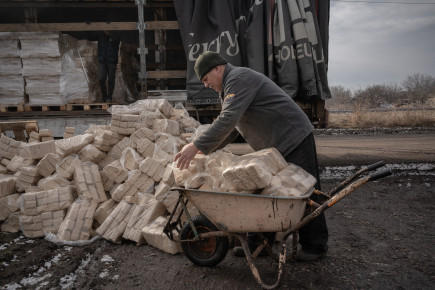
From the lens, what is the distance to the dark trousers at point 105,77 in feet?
22.6

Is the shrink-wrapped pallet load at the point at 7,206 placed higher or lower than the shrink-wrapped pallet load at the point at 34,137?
lower

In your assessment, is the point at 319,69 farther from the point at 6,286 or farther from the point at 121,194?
the point at 6,286

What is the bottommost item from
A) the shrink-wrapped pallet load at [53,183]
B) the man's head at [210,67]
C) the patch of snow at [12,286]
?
the patch of snow at [12,286]

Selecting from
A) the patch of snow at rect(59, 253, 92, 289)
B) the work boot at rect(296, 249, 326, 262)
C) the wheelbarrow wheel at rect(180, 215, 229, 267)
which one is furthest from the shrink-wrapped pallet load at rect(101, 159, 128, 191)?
the work boot at rect(296, 249, 326, 262)

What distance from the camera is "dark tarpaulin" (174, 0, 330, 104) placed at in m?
5.60

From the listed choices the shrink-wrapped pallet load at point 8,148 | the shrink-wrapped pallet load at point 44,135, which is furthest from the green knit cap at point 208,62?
the shrink-wrapped pallet load at point 8,148

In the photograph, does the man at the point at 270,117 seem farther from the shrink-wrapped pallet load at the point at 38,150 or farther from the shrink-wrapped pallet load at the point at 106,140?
the shrink-wrapped pallet load at the point at 38,150

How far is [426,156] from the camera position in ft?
23.1

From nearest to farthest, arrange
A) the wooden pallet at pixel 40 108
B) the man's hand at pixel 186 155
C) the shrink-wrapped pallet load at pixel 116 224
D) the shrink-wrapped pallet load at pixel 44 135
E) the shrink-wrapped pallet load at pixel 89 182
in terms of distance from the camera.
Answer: the man's hand at pixel 186 155, the shrink-wrapped pallet load at pixel 116 224, the shrink-wrapped pallet load at pixel 89 182, the shrink-wrapped pallet load at pixel 44 135, the wooden pallet at pixel 40 108

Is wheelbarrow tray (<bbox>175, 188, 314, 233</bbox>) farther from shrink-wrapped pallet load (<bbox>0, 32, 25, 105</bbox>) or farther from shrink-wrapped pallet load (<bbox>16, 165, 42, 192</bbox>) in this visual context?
shrink-wrapped pallet load (<bbox>0, 32, 25, 105</bbox>)

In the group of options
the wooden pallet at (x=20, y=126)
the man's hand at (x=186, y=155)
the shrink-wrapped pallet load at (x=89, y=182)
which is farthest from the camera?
the wooden pallet at (x=20, y=126)

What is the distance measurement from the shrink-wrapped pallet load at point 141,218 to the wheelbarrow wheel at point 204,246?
720 mm

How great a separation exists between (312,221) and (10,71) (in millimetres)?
6217

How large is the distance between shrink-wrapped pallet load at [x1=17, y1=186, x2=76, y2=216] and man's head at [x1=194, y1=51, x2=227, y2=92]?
225 centimetres
